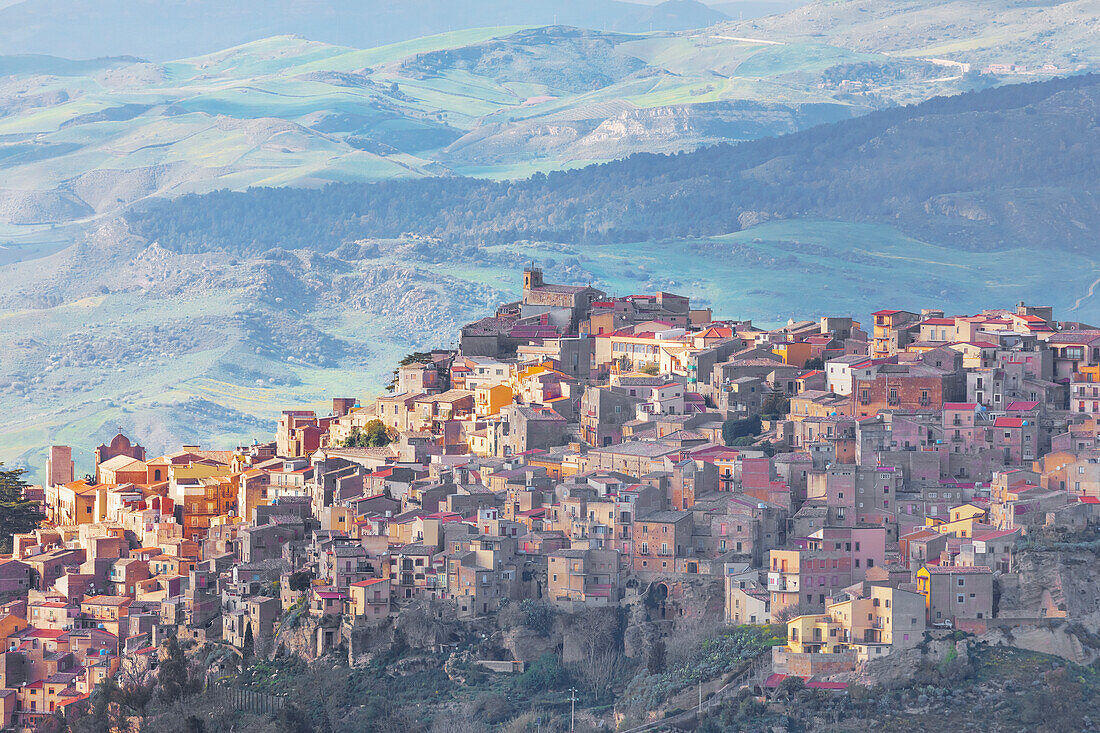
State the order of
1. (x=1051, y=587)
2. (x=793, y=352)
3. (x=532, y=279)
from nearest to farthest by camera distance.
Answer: (x=1051, y=587) < (x=793, y=352) < (x=532, y=279)

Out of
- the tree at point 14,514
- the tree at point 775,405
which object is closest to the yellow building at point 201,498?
the tree at point 14,514

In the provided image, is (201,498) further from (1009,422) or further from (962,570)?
(962,570)

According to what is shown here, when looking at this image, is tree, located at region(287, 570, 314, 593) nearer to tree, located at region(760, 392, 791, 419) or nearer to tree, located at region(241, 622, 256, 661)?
tree, located at region(241, 622, 256, 661)

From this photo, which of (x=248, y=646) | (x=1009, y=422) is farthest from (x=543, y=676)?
(x=1009, y=422)

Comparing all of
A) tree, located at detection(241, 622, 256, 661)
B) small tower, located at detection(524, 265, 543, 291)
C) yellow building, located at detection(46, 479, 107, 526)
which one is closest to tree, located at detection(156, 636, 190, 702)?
tree, located at detection(241, 622, 256, 661)

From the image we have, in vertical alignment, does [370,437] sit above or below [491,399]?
below
